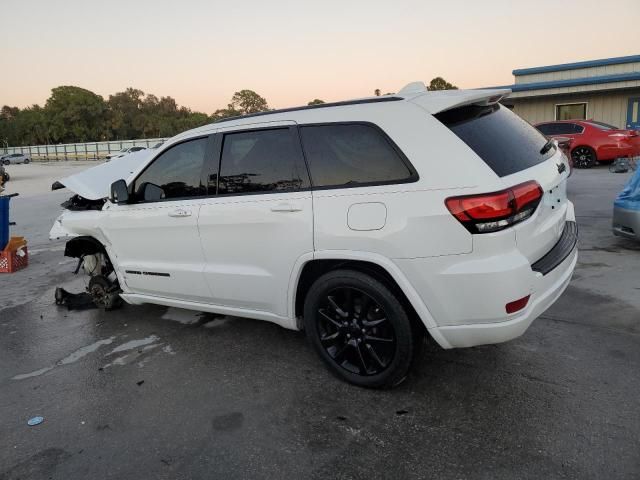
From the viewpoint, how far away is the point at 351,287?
3127 mm

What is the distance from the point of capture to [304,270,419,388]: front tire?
3023mm

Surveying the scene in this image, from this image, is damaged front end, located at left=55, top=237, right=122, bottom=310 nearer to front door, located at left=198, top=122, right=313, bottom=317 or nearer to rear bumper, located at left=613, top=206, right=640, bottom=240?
front door, located at left=198, top=122, right=313, bottom=317

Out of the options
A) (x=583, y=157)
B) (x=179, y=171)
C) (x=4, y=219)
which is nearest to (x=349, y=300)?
(x=179, y=171)

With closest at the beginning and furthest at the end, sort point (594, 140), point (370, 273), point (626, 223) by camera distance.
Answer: point (370, 273)
point (626, 223)
point (594, 140)

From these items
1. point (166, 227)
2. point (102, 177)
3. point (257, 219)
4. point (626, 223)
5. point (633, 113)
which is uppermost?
point (633, 113)

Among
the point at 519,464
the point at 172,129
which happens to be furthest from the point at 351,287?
the point at 172,129

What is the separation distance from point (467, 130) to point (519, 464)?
74.2 inches

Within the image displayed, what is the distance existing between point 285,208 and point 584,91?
70.4ft

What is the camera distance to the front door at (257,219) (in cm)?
333

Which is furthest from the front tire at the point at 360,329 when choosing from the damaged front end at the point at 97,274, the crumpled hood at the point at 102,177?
the damaged front end at the point at 97,274

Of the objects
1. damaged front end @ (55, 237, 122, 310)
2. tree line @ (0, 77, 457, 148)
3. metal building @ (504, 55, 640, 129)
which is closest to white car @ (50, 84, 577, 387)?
damaged front end @ (55, 237, 122, 310)

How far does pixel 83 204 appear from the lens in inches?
199

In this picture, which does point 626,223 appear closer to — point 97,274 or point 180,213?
point 180,213

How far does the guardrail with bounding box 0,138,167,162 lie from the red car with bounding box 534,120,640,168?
53.0 m
